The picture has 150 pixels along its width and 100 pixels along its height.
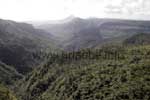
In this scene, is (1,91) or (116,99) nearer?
(1,91)

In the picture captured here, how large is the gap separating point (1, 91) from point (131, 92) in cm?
8497

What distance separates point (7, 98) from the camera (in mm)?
162500

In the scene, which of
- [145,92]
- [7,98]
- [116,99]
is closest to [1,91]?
[7,98]

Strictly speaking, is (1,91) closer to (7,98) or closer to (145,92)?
(7,98)

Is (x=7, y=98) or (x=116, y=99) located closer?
(x=7, y=98)

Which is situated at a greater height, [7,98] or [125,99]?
[7,98]

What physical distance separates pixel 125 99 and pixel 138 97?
27.7 ft

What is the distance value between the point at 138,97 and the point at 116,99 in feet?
47.5

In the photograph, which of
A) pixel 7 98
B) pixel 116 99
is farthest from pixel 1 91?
pixel 116 99

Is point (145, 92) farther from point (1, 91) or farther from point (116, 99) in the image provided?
point (1, 91)

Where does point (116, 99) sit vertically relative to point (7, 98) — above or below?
Result: below

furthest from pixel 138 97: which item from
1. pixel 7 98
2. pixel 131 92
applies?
pixel 7 98

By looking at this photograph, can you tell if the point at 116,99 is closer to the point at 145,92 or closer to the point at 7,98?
the point at 145,92

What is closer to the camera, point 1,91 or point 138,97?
point 1,91
